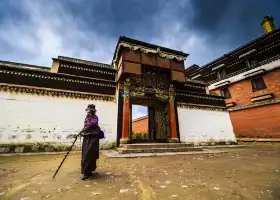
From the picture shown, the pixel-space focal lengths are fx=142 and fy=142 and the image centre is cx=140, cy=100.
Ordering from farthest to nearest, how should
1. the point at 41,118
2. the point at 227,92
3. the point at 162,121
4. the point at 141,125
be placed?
the point at 141,125 → the point at 227,92 → the point at 162,121 → the point at 41,118

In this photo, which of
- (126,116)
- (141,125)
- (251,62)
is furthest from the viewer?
(141,125)

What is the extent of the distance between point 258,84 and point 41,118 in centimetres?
1978

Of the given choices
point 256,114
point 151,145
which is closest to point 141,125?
point 151,145

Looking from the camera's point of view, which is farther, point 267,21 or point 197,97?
point 267,21

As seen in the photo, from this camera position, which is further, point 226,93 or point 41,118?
point 226,93

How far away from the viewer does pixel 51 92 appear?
28.0 ft

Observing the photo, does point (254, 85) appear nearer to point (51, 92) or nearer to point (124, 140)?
point (124, 140)

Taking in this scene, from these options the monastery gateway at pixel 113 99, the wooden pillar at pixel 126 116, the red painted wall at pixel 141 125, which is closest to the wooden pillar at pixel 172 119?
the monastery gateway at pixel 113 99

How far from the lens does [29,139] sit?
746cm

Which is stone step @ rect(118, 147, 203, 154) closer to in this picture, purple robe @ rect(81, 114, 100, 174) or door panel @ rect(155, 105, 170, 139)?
door panel @ rect(155, 105, 170, 139)

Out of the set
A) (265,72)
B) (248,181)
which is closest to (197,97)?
(265,72)

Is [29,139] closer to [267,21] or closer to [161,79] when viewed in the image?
[161,79]

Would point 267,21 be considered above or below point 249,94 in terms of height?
above

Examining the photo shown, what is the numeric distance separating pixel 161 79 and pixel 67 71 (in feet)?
22.4
